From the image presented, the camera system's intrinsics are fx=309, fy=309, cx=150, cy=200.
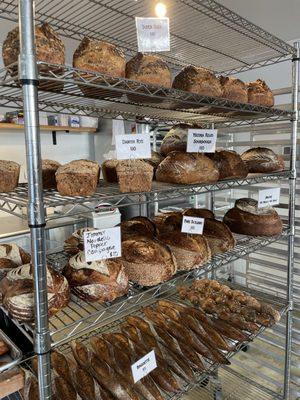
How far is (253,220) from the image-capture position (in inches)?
68.0

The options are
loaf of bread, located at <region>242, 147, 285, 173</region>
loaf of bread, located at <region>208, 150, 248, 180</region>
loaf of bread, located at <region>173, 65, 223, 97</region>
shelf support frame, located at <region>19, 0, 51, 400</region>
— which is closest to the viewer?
shelf support frame, located at <region>19, 0, 51, 400</region>

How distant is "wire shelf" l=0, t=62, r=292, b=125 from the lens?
2.79 feet

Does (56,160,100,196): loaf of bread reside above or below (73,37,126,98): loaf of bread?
below

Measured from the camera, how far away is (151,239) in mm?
1298

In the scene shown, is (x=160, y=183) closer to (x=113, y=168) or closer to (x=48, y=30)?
(x=113, y=168)

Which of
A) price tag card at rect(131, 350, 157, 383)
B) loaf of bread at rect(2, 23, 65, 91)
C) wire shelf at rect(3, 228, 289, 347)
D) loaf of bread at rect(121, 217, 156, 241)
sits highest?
loaf of bread at rect(2, 23, 65, 91)

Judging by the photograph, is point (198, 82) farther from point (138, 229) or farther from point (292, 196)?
point (292, 196)

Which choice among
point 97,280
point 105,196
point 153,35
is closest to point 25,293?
point 97,280

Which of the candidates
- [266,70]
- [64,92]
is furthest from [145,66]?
[266,70]

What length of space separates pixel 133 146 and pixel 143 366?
81 centimetres

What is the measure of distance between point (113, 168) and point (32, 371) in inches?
33.5

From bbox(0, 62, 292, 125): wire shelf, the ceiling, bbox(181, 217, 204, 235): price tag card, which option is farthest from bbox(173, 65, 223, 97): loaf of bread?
the ceiling

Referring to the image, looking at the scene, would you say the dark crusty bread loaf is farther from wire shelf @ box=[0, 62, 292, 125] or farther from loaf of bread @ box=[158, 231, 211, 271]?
loaf of bread @ box=[158, 231, 211, 271]

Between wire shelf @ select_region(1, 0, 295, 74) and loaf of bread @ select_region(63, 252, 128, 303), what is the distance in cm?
93
